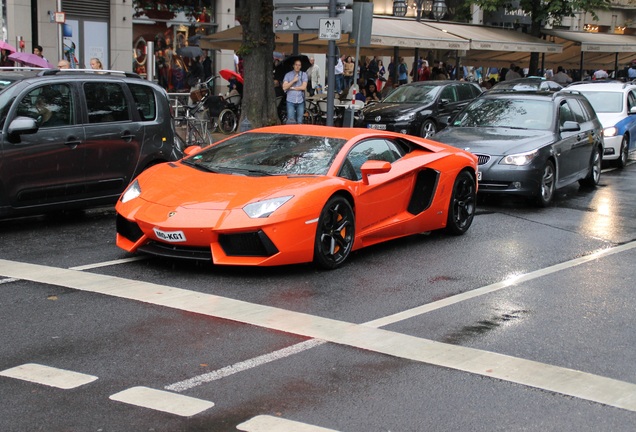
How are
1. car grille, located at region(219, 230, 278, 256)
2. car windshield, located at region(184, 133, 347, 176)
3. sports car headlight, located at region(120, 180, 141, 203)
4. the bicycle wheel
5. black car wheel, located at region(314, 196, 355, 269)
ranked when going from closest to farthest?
1. car grille, located at region(219, 230, 278, 256)
2. black car wheel, located at region(314, 196, 355, 269)
3. sports car headlight, located at region(120, 180, 141, 203)
4. car windshield, located at region(184, 133, 347, 176)
5. the bicycle wheel

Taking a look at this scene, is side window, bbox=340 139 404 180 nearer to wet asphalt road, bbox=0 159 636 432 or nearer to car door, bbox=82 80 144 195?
wet asphalt road, bbox=0 159 636 432

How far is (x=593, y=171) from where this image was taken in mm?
16156

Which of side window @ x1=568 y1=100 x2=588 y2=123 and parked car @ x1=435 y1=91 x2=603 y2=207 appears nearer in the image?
parked car @ x1=435 y1=91 x2=603 y2=207

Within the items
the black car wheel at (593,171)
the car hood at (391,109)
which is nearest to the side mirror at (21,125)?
the black car wheel at (593,171)

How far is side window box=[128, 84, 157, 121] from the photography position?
1160 cm

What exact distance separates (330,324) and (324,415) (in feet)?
6.09

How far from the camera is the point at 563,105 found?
1509 cm

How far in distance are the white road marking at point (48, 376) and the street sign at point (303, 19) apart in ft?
43.1

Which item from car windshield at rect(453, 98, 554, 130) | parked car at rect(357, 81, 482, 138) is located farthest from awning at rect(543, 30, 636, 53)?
car windshield at rect(453, 98, 554, 130)

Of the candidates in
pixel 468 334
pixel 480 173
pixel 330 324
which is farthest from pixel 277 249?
pixel 480 173

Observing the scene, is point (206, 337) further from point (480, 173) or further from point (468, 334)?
point (480, 173)

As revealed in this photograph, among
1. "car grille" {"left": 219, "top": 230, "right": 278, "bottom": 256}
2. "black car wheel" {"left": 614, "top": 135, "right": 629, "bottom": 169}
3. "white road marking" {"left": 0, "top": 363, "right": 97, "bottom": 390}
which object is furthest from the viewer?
"black car wheel" {"left": 614, "top": 135, "right": 629, "bottom": 169}

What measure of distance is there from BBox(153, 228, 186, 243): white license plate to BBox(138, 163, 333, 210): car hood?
30 centimetres

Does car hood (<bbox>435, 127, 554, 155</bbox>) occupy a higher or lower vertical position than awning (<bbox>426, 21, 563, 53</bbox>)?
lower
